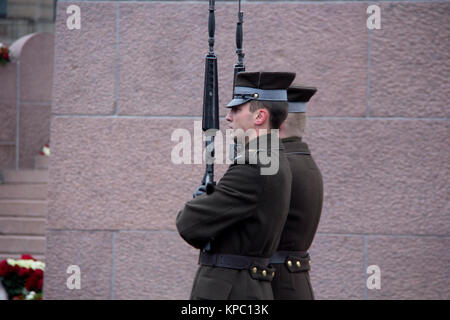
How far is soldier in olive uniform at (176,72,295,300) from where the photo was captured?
117 inches

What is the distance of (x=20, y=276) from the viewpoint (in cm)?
619

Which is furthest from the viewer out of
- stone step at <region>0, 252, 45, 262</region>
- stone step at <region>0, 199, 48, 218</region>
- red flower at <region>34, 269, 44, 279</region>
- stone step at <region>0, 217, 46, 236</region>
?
stone step at <region>0, 199, 48, 218</region>

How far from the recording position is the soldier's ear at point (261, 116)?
10.2 feet

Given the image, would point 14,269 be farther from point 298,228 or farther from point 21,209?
point 298,228

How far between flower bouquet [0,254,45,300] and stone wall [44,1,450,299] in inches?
42.0

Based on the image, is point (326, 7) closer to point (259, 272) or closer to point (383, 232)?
point (383, 232)

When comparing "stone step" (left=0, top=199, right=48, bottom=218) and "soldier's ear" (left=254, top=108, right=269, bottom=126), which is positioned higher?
"soldier's ear" (left=254, top=108, right=269, bottom=126)

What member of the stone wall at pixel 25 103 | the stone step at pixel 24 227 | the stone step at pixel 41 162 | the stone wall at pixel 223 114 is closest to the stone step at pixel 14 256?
the stone step at pixel 24 227

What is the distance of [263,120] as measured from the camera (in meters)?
3.12

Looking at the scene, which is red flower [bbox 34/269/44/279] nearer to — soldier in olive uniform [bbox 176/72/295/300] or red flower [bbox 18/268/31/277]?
red flower [bbox 18/268/31/277]

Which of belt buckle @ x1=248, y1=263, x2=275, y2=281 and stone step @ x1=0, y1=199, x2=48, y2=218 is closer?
belt buckle @ x1=248, y1=263, x2=275, y2=281

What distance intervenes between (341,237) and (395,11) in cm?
182

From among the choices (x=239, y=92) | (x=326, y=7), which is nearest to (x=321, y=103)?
(x=326, y=7)

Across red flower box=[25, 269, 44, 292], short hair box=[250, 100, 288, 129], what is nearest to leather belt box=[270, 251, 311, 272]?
short hair box=[250, 100, 288, 129]
